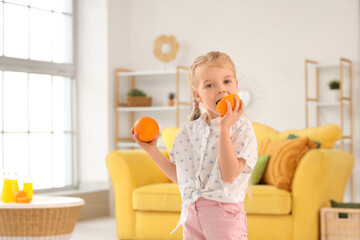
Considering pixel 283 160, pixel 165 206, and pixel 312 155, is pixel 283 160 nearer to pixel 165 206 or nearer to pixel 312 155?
pixel 312 155

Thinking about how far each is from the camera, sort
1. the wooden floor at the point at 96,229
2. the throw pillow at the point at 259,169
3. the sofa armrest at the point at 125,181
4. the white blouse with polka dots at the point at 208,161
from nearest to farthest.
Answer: the white blouse with polka dots at the point at 208,161, the throw pillow at the point at 259,169, the sofa armrest at the point at 125,181, the wooden floor at the point at 96,229

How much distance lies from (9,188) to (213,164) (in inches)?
89.4

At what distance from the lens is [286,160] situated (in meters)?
3.82

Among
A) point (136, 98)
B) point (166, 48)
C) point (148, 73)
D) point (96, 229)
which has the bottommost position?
point (96, 229)

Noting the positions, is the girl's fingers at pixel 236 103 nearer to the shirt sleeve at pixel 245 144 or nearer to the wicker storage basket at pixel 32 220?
the shirt sleeve at pixel 245 144

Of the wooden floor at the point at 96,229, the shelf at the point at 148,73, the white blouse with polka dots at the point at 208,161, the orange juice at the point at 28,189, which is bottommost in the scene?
the wooden floor at the point at 96,229

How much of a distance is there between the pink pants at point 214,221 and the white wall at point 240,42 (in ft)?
12.6

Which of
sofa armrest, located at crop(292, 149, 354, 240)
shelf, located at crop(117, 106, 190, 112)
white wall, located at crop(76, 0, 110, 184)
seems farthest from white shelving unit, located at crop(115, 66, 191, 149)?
sofa armrest, located at crop(292, 149, 354, 240)

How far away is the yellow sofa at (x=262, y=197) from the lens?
12.3ft

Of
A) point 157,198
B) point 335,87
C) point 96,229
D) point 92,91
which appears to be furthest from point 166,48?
point 157,198

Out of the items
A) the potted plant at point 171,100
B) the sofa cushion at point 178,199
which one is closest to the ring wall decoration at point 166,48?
the potted plant at point 171,100

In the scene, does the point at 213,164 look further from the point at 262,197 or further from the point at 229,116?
the point at 262,197

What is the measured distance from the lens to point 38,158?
5.56 m

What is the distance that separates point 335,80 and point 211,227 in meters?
3.94
